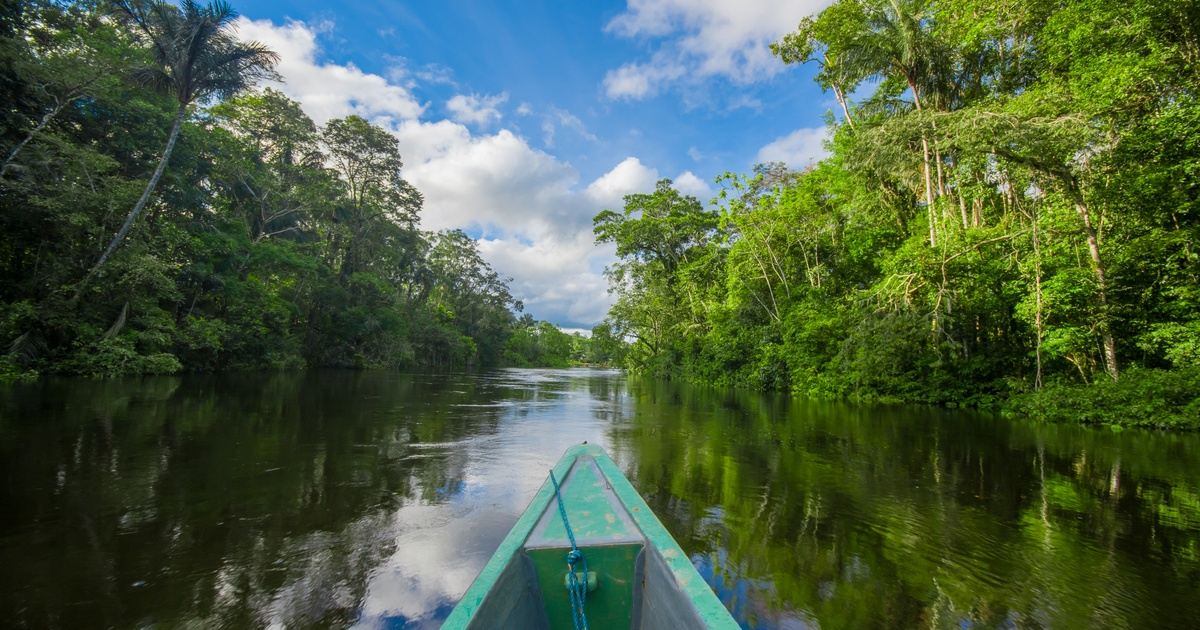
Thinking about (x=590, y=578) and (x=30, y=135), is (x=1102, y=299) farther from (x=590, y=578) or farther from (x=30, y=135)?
(x=30, y=135)

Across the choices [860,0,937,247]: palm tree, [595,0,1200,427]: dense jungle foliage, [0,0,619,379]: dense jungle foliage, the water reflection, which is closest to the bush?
[595,0,1200,427]: dense jungle foliage

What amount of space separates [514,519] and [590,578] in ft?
6.88

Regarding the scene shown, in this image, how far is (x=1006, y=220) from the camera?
13.8 meters

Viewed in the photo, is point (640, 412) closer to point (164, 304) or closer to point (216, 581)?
point (216, 581)

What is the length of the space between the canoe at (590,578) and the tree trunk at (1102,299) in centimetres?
1298

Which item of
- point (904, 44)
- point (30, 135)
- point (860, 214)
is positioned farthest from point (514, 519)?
point (860, 214)

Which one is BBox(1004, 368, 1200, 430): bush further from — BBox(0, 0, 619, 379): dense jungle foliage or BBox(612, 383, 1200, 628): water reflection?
BBox(0, 0, 619, 379): dense jungle foliage

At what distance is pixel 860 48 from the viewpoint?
14945 mm

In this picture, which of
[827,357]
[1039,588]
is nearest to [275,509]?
[1039,588]

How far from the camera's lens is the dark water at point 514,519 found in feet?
8.64

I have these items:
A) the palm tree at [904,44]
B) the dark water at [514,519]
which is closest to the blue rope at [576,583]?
the dark water at [514,519]

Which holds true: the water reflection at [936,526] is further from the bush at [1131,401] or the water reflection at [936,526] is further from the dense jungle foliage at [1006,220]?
the dense jungle foliage at [1006,220]

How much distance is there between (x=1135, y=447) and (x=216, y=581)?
1173 cm

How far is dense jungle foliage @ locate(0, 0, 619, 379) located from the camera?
38.8ft
